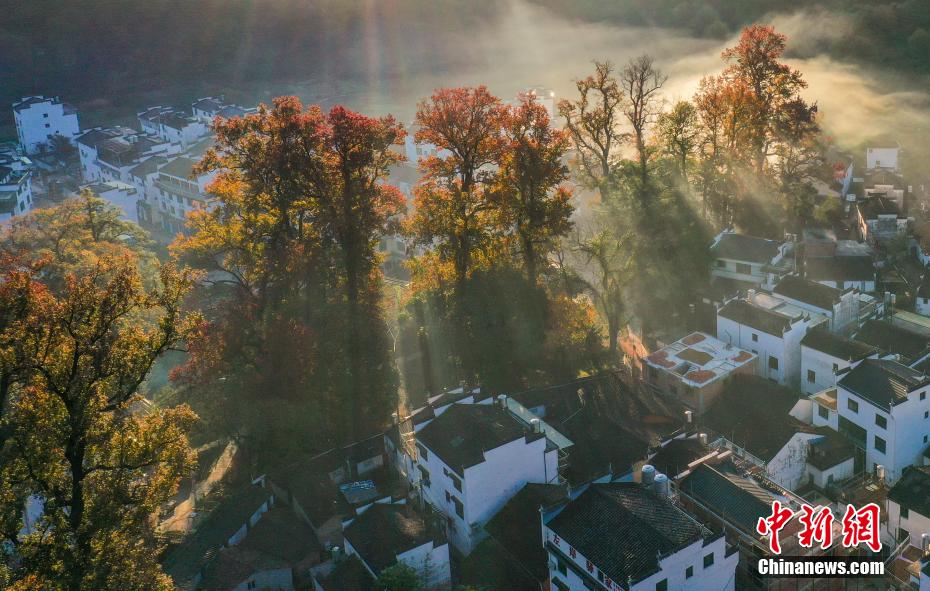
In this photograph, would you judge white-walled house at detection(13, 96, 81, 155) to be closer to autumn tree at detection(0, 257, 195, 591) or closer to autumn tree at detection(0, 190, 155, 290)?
autumn tree at detection(0, 190, 155, 290)

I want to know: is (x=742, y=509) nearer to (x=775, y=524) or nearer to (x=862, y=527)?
(x=775, y=524)

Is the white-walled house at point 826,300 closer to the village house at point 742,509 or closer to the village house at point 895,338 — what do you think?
the village house at point 895,338

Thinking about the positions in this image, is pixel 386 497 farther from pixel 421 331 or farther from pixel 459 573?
pixel 421 331

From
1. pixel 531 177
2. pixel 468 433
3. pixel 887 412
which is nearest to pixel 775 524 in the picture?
pixel 887 412

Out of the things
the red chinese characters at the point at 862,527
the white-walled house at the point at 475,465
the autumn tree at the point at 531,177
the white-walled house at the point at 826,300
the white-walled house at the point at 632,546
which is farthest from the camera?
the white-walled house at the point at 826,300

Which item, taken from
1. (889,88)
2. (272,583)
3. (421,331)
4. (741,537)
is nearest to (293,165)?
(421,331)

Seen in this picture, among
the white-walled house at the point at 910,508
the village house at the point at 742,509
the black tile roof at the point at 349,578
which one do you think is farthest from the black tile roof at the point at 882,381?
the black tile roof at the point at 349,578
